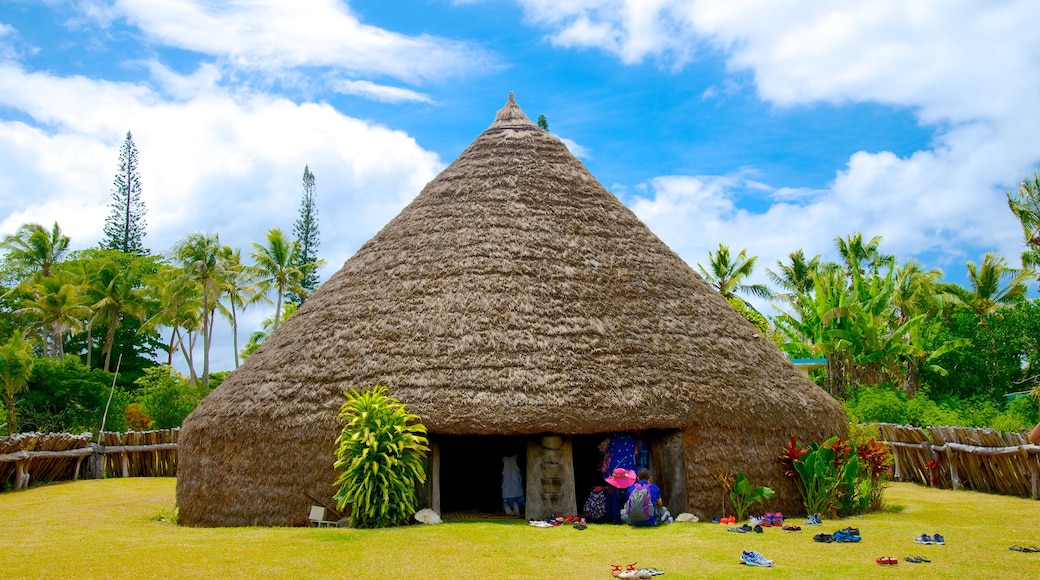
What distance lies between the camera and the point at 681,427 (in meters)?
12.5

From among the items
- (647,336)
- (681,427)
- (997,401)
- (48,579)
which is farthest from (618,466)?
(997,401)

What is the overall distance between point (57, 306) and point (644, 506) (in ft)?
117

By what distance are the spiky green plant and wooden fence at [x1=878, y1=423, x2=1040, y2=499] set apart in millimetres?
10774

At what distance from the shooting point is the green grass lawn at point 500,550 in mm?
8258

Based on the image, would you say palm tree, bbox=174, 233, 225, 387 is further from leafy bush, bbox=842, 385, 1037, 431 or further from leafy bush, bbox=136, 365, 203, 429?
leafy bush, bbox=842, 385, 1037, 431

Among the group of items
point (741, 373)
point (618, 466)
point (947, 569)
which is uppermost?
point (741, 373)

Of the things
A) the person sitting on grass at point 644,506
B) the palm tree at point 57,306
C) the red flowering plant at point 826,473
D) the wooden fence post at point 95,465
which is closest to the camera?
the person sitting on grass at point 644,506

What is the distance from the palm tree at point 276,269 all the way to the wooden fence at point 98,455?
62.2ft

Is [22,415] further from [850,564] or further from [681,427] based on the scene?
[850,564]

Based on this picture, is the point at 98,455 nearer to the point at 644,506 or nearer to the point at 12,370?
the point at 12,370

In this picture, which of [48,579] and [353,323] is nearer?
[48,579]

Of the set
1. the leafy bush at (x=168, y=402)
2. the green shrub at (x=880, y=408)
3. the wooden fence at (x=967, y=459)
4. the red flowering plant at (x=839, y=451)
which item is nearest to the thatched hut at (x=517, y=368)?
the red flowering plant at (x=839, y=451)

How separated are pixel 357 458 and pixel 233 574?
3.15 metres

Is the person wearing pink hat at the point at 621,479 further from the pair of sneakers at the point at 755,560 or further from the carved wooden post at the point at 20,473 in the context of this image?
the carved wooden post at the point at 20,473
